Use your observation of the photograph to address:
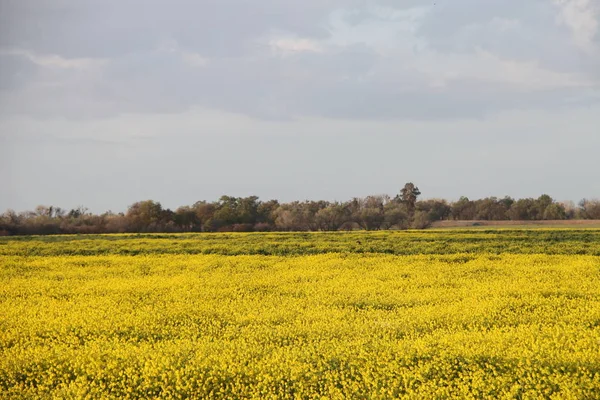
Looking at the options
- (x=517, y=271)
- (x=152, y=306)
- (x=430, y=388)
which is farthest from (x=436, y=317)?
(x=517, y=271)

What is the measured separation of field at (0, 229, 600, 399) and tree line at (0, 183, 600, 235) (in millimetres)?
34402

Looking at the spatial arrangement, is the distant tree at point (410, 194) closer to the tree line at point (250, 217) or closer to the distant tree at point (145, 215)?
the tree line at point (250, 217)

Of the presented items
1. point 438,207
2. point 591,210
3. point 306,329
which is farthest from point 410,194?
point 306,329

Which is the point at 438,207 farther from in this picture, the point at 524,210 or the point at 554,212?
the point at 554,212

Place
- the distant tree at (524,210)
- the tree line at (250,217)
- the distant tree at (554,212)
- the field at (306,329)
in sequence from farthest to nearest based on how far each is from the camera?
the distant tree at (524,210) < the distant tree at (554,212) < the tree line at (250,217) < the field at (306,329)

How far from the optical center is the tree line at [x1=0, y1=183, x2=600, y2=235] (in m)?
58.5

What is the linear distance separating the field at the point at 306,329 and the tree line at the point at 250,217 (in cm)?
3440

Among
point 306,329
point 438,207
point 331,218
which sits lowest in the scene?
point 306,329

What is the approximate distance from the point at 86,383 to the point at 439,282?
12280 mm

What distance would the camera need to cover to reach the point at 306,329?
493 inches

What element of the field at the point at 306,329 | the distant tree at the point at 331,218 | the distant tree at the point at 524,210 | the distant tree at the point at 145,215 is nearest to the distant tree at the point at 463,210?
the distant tree at the point at 524,210

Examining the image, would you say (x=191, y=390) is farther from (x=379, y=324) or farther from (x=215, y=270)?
(x=215, y=270)

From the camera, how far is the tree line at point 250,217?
5853 centimetres

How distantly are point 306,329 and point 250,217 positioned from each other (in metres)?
54.7
